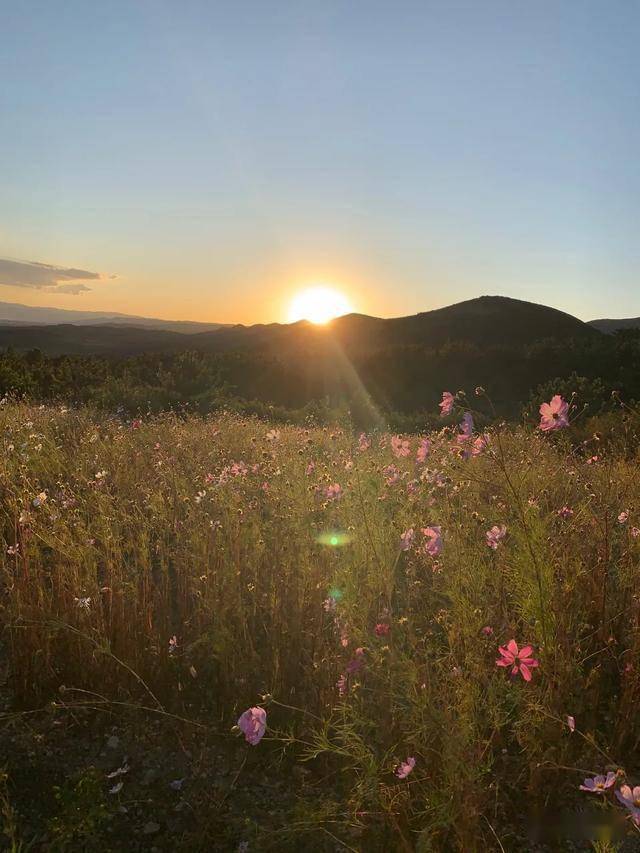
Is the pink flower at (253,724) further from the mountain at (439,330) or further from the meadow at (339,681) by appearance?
the mountain at (439,330)

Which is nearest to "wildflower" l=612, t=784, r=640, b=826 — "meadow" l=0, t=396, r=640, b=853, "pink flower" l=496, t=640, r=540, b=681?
"meadow" l=0, t=396, r=640, b=853

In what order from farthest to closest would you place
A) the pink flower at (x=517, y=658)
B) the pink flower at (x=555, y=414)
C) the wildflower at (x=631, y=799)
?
1. the pink flower at (x=555, y=414)
2. the pink flower at (x=517, y=658)
3. the wildflower at (x=631, y=799)

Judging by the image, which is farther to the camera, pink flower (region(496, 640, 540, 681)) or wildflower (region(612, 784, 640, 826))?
pink flower (region(496, 640, 540, 681))

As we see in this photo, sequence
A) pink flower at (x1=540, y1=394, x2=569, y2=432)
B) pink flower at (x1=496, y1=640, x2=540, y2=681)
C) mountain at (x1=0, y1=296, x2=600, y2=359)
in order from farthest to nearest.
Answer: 1. mountain at (x1=0, y1=296, x2=600, y2=359)
2. pink flower at (x1=540, y1=394, x2=569, y2=432)
3. pink flower at (x1=496, y1=640, x2=540, y2=681)

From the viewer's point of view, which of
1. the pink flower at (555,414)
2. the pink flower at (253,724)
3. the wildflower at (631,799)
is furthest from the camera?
the pink flower at (555,414)

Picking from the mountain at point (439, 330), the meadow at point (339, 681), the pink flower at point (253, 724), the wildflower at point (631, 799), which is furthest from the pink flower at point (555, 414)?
the mountain at point (439, 330)

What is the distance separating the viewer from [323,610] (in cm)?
270

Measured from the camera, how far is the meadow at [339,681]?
71.9 inches

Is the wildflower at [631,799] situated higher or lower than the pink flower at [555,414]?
lower

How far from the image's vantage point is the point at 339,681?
2227 mm

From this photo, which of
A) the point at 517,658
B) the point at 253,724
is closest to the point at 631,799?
the point at 517,658

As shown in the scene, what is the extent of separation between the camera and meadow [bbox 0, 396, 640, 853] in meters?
1.83

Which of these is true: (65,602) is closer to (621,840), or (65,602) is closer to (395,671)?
(395,671)

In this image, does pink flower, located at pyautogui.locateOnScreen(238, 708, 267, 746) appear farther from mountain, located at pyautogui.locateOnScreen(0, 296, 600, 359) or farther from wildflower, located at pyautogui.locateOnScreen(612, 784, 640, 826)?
mountain, located at pyautogui.locateOnScreen(0, 296, 600, 359)
